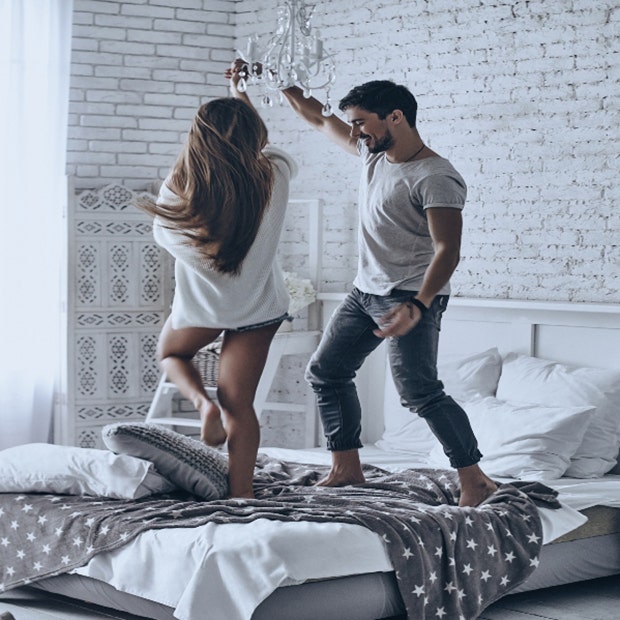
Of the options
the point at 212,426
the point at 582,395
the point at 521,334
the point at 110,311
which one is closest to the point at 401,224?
the point at 212,426

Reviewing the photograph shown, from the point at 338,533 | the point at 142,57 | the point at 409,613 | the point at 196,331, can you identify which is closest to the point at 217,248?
the point at 196,331

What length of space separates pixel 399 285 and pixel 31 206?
2.52 m

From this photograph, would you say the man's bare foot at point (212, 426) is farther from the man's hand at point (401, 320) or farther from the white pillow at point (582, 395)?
the white pillow at point (582, 395)

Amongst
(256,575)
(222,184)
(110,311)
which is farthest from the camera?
(110,311)

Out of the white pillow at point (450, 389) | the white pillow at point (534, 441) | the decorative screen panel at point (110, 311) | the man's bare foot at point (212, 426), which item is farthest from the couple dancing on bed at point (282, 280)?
the decorative screen panel at point (110, 311)

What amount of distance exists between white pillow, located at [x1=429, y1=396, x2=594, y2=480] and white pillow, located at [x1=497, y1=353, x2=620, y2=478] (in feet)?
0.29

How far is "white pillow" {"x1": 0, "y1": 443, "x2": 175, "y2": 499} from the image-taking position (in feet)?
12.3

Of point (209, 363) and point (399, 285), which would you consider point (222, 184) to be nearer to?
point (399, 285)

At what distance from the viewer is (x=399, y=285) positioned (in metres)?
3.89

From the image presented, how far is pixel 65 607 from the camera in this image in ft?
12.2

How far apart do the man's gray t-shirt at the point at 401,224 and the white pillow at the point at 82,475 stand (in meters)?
0.92

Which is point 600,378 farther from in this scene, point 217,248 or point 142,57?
point 142,57

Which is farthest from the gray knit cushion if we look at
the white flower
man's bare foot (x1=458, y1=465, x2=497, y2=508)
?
the white flower

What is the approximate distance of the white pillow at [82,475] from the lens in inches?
148
